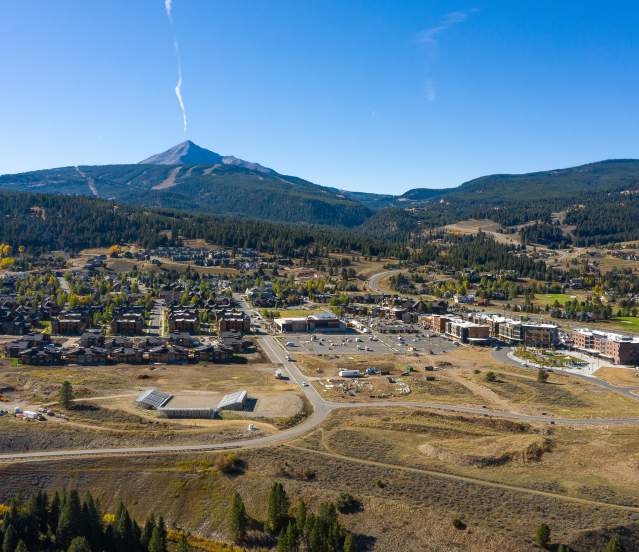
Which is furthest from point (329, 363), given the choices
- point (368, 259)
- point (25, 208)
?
point (25, 208)

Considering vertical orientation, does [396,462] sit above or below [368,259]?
below

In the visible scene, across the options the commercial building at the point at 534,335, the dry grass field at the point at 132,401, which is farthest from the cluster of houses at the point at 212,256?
the dry grass field at the point at 132,401

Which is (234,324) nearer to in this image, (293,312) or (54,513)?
(293,312)

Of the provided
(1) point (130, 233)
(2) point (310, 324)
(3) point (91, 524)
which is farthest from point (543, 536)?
(1) point (130, 233)

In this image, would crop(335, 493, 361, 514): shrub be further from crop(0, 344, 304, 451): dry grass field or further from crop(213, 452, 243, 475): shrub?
crop(0, 344, 304, 451): dry grass field

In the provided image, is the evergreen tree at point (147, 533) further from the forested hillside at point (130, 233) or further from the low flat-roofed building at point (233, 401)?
the forested hillside at point (130, 233)

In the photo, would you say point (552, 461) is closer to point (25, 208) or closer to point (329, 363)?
point (329, 363)

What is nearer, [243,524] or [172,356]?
[243,524]
